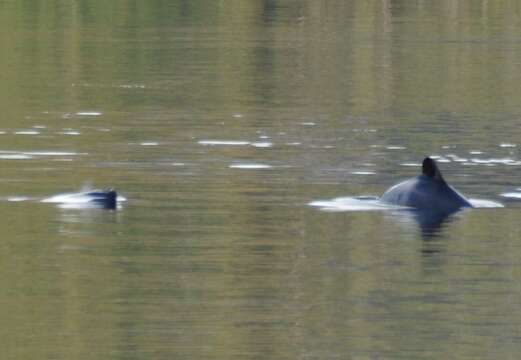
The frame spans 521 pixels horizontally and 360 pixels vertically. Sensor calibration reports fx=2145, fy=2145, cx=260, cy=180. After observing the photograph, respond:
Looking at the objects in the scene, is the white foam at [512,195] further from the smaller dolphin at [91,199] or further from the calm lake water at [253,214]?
the smaller dolphin at [91,199]

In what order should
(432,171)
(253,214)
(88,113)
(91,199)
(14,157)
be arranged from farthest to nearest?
(88,113)
(14,157)
(91,199)
(432,171)
(253,214)

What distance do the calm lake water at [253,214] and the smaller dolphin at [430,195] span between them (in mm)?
485

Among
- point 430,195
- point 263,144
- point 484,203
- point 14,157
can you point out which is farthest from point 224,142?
point 430,195

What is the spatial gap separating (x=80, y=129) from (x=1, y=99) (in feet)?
24.7

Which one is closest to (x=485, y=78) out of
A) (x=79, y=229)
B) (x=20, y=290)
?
(x=79, y=229)

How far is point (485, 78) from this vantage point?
52500mm

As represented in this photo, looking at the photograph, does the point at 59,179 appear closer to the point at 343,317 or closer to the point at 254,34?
the point at 343,317

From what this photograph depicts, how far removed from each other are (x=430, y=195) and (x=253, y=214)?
2.21m

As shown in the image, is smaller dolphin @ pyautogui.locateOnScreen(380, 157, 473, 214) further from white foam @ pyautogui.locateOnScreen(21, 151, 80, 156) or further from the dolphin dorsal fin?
white foam @ pyautogui.locateOnScreen(21, 151, 80, 156)

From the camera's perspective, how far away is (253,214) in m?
25.5

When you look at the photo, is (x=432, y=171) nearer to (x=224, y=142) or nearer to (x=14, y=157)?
(x=14, y=157)

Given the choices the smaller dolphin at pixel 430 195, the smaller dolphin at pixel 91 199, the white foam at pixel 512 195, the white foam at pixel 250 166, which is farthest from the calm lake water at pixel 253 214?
the smaller dolphin at pixel 430 195

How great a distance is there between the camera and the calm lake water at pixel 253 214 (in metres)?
18.1

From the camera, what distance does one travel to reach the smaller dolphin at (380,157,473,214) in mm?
25781
